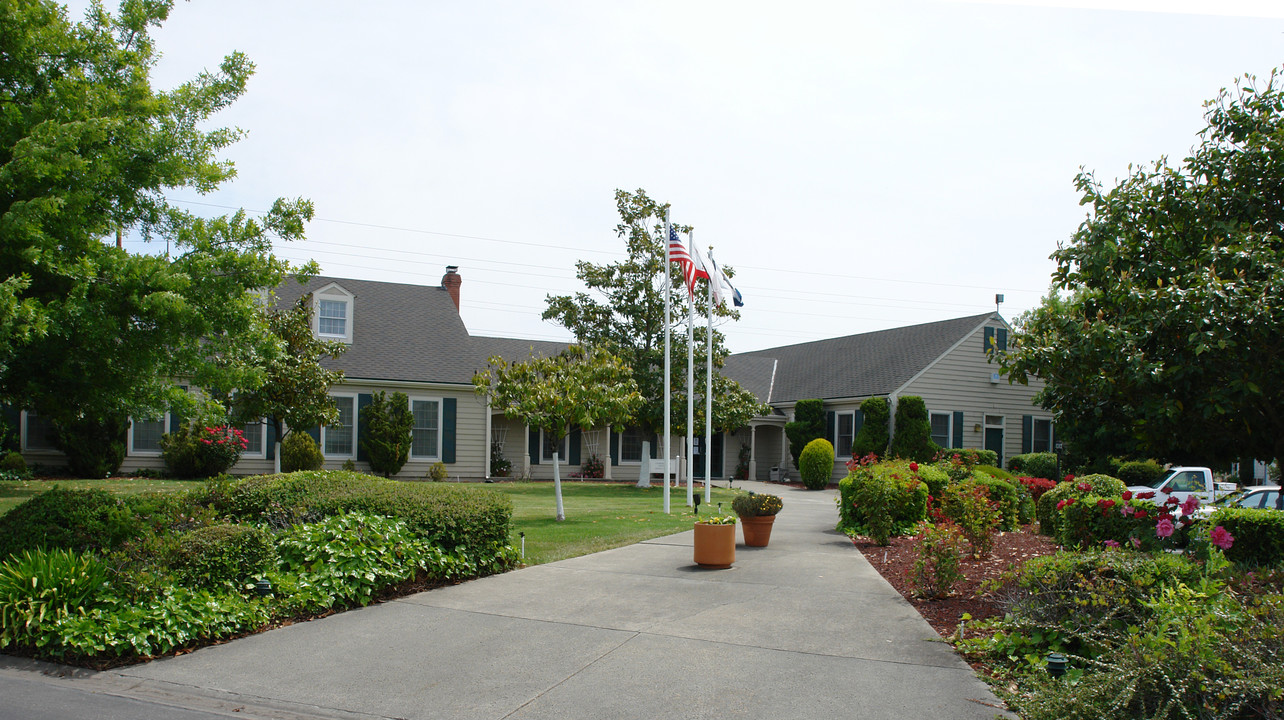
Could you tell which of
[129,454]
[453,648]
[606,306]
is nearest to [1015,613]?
[453,648]

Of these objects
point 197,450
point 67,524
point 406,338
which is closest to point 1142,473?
point 406,338

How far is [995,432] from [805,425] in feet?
21.8

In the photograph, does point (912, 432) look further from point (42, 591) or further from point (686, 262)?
point (42, 591)

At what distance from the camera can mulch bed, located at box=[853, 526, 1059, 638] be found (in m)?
7.62

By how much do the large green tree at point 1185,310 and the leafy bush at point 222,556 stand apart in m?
7.25

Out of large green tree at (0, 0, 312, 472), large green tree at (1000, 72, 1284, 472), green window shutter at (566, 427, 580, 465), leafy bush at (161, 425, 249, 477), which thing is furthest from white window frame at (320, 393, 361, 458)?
large green tree at (1000, 72, 1284, 472)

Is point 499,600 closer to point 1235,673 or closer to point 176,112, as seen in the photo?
point 1235,673

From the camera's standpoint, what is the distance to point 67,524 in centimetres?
772

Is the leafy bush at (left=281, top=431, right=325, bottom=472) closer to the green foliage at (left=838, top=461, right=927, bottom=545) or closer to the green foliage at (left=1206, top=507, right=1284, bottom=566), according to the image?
the green foliage at (left=838, top=461, right=927, bottom=545)

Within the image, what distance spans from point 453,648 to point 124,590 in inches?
109

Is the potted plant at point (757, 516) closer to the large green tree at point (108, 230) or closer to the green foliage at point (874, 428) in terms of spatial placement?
the large green tree at point (108, 230)

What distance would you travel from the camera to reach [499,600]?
8.13m

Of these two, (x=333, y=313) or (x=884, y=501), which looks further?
(x=333, y=313)

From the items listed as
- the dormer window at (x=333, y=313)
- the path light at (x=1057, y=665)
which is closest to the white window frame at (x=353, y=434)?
the dormer window at (x=333, y=313)
